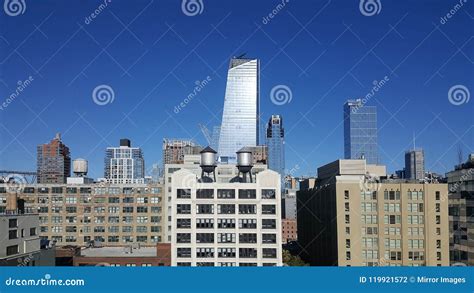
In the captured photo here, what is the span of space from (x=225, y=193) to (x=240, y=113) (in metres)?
14.9

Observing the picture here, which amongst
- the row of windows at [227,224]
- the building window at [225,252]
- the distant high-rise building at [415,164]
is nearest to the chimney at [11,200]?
the row of windows at [227,224]

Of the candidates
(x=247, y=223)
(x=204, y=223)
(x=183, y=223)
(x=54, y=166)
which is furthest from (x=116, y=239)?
(x=247, y=223)

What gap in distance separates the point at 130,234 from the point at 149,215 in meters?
0.77

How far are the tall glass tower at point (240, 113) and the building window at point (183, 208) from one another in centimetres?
925

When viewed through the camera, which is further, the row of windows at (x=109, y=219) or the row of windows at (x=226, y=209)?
the row of windows at (x=109, y=219)

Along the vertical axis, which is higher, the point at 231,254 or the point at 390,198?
the point at 390,198

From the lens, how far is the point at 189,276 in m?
3.33

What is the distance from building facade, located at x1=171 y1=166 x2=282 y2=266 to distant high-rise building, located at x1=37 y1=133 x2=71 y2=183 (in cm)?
401

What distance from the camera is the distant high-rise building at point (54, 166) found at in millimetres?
11494

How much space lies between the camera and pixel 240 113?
2355 cm

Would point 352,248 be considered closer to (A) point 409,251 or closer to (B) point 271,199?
(A) point 409,251

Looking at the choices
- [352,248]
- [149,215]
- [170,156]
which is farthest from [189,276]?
[170,156]

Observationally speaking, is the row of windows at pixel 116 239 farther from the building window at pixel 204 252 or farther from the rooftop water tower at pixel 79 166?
the building window at pixel 204 252

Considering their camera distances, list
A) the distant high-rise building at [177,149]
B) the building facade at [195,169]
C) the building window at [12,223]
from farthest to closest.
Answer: the distant high-rise building at [177,149] → the building facade at [195,169] → the building window at [12,223]
